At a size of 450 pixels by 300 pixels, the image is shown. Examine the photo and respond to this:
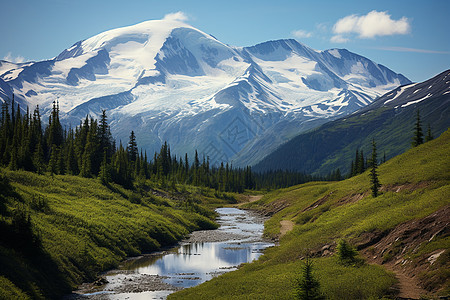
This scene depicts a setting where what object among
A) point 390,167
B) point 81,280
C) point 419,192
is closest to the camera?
point 81,280

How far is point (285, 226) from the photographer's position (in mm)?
85812

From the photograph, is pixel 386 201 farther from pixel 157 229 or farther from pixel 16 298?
pixel 16 298

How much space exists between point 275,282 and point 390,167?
49598 millimetres

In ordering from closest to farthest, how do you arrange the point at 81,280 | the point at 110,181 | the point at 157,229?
the point at 81,280
the point at 157,229
the point at 110,181

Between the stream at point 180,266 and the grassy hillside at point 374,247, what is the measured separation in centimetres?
406

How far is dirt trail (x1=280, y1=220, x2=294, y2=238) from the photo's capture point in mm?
78719

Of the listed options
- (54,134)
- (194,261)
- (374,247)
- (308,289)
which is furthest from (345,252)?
(54,134)

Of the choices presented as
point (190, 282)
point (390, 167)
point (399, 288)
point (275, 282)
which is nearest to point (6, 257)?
point (190, 282)

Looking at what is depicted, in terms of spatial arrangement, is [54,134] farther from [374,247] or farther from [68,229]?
[374,247]

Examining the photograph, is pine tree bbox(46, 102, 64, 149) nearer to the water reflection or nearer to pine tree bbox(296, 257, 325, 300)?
the water reflection

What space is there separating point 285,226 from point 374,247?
4203 cm

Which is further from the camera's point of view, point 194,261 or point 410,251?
point 194,261

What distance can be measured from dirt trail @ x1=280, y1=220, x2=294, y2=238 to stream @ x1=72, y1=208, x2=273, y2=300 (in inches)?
190

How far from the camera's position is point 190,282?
48.3 meters
